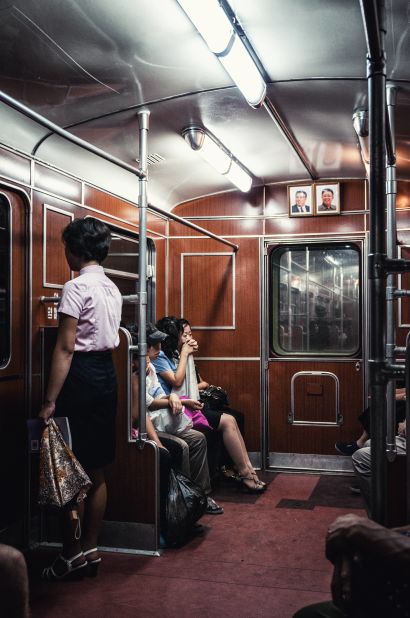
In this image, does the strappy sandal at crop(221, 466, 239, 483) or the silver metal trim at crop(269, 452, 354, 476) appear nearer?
the strappy sandal at crop(221, 466, 239, 483)

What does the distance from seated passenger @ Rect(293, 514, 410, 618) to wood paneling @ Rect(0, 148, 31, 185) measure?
10.1 feet

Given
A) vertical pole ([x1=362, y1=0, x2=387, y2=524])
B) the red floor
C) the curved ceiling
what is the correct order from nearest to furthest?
vertical pole ([x1=362, y1=0, x2=387, y2=524]) → the curved ceiling → the red floor

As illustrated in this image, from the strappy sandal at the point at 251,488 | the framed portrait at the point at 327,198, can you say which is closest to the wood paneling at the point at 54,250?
the strappy sandal at the point at 251,488

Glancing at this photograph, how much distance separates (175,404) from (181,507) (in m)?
0.87

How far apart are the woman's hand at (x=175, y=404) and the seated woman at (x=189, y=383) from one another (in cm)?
32

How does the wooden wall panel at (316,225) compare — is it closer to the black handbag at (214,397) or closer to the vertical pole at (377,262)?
the black handbag at (214,397)

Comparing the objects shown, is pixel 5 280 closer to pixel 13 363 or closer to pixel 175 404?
pixel 13 363

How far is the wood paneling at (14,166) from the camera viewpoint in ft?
12.3

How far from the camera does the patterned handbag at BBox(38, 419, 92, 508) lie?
318 centimetres

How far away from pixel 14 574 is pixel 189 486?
2.72m

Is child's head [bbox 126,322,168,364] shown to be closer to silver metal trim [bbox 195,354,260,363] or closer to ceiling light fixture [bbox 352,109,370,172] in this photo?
silver metal trim [bbox 195,354,260,363]

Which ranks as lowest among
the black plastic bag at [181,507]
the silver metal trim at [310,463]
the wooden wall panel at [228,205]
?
the silver metal trim at [310,463]

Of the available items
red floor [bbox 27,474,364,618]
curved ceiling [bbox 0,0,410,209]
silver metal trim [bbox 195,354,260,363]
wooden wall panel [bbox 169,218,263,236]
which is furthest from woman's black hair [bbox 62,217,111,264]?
silver metal trim [bbox 195,354,260,363]

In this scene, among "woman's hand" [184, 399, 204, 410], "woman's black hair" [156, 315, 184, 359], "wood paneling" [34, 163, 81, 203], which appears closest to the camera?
"wood paneling" [34, 163, 81, 203]
